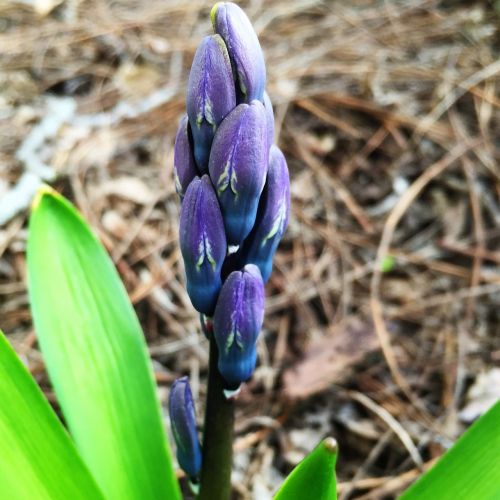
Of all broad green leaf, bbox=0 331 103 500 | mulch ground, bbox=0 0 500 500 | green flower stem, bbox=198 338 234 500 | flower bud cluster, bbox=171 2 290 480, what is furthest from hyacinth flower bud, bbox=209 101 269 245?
mulch ground, bbox=0 0 500 500

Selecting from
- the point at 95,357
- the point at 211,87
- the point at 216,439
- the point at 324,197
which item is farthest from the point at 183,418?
the point at 324,197

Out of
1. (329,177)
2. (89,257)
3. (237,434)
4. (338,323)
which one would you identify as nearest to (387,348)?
(338,323)

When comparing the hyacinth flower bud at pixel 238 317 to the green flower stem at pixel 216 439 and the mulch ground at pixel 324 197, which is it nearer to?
the green flower stem at pixel 216 439

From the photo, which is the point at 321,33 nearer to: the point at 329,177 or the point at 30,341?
the point at 329,177

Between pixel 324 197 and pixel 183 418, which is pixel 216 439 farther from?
pixel 324 197

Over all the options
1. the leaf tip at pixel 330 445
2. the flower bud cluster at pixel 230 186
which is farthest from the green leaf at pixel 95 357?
the leaf tip at pixel 330 445

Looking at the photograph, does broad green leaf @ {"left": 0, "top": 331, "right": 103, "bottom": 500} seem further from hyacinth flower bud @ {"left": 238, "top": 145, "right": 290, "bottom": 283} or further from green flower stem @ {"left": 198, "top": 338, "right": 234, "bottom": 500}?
hyacinth flower bud @ {"left": 238, "top": 145, "right": 290, "bottom": 283}
